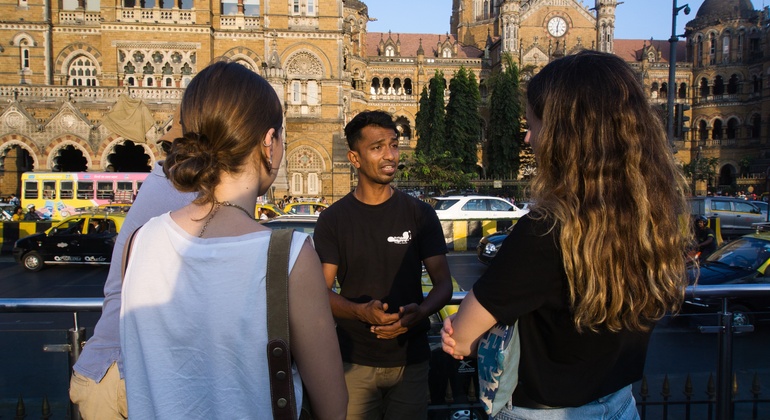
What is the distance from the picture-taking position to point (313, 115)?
3181cm

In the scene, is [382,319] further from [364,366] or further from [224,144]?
[224,144]

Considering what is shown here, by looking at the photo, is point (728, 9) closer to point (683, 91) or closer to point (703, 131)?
point (683, 91)

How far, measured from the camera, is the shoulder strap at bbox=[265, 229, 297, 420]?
1.49 meters

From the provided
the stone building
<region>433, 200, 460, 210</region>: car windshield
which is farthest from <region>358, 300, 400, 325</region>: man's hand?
the stone building

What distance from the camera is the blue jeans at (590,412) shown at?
1.90 meters

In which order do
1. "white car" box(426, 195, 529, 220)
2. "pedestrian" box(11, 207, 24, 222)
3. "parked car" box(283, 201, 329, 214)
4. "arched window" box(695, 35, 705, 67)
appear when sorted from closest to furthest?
"white car" box(426, 195, 529, 220), "pedestrian" box(11, 207, 24, 222), "parked car" box(283, 201, 329, 214), "arched window" box(695, 35, 705, 67)

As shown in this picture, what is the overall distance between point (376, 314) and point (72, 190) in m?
25.6

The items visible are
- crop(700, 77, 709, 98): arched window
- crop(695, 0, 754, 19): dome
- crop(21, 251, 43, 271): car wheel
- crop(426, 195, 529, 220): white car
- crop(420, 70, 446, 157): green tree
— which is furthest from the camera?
crop(700, 77, 709, 98): arched window

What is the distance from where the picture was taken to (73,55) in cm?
3081

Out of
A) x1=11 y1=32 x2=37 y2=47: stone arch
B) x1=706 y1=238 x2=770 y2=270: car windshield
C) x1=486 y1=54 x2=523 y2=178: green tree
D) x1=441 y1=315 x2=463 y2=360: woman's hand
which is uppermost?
x1=11 y1=32 x2=37 y2=47: stone arch

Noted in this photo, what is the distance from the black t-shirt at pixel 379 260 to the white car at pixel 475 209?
52.4 feet

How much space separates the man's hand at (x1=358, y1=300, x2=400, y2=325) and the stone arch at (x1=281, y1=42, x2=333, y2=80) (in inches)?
1180

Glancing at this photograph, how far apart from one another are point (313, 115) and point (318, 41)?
417cm

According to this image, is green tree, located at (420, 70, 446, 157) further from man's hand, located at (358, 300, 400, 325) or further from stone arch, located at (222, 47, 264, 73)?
man's hand, located at (358, 300, 400, 325)
